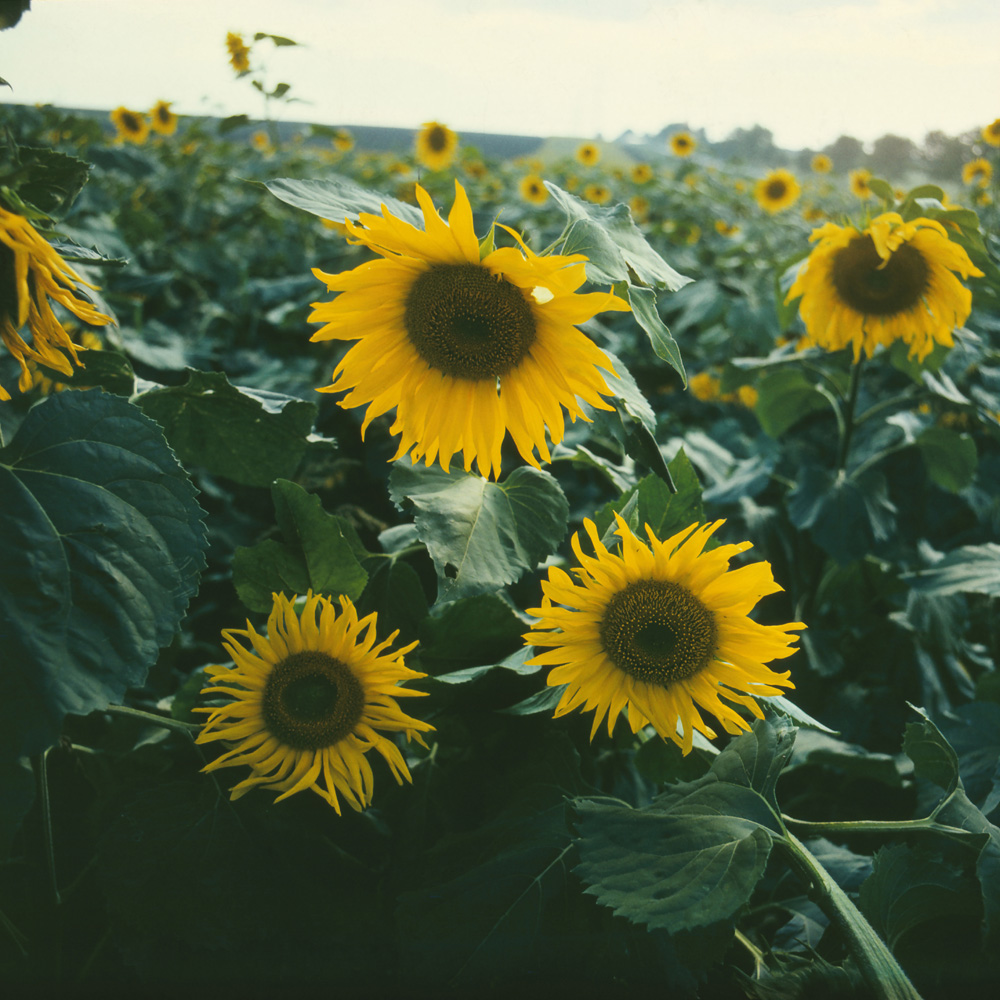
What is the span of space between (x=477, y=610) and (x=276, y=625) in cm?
23

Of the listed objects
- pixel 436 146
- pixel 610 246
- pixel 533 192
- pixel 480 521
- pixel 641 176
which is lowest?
pixel 480 521

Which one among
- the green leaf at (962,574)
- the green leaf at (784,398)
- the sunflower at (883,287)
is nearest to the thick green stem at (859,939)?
the green leaf at (962,574)

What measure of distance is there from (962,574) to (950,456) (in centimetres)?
40

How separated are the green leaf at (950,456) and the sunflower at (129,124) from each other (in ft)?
17.0

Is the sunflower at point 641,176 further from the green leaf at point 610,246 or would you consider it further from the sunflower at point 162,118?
the green leaf at point 610,246

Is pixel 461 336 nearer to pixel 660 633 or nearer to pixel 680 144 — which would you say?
pixel 660 633

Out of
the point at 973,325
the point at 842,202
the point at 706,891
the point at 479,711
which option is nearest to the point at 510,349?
the point at 479,711

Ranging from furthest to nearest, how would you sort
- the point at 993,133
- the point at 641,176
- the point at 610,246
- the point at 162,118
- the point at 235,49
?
the point at 641,176 → the point at 162,118 → the point at 993,133 → the point at 235,49 → the point at 610,246

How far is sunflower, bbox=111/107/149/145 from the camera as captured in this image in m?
4.97

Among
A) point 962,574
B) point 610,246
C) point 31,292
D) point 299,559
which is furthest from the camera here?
point 962,574

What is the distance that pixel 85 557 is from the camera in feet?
2.20

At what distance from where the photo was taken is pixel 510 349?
853mm

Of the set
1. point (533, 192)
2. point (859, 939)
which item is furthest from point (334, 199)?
point (533, 192)

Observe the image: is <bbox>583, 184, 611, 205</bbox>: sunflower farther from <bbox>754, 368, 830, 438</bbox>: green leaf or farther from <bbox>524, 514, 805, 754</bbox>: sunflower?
<bbox>524, 514, 805, 754</bbox>: sunflower
